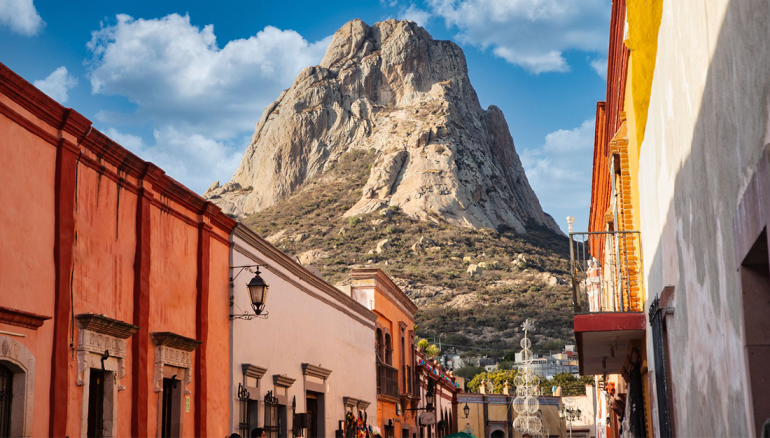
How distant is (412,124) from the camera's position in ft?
417

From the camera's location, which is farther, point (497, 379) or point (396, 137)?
point (396, 137)

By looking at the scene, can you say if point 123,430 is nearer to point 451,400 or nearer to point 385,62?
point 451,400

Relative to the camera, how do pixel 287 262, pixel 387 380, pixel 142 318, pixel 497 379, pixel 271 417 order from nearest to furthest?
pixel 142 318 < pixel 271 417 < pixel 287 262 < pixel 387 380 < pixel 497 379

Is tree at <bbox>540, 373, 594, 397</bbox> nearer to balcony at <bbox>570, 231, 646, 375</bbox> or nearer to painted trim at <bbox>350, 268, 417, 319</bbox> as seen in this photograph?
painted trim at <bbox>350, 268, 417, 319</bbox>

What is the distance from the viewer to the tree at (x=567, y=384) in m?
70.3

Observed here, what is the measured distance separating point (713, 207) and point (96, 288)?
23.1 feet

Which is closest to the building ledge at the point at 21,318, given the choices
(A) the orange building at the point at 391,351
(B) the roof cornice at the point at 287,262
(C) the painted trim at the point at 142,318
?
(C) the painted trim at the point at 142,318

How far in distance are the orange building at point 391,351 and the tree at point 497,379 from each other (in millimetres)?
36260

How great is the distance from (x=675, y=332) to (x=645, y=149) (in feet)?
7.63

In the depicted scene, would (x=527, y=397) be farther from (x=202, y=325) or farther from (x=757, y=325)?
(x=757, y=325)

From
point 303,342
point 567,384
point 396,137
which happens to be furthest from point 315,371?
point 396,137

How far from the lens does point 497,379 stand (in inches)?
2692

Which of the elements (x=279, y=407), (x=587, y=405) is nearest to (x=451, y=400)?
(x=587, y=405)

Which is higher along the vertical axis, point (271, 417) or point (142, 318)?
point (142, 318)
